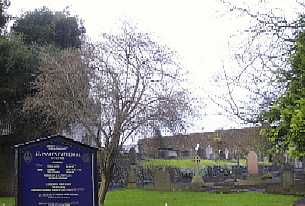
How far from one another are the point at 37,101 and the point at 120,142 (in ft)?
13.9

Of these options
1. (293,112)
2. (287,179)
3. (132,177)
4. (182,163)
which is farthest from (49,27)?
(293,112)

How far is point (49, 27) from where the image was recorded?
33.5 m

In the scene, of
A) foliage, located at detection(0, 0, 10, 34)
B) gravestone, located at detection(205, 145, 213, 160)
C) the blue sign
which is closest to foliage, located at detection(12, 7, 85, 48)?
foliage, located at detection(0, 0, 10, 34)

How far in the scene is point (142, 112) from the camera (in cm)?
2189

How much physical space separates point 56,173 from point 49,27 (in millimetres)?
25184

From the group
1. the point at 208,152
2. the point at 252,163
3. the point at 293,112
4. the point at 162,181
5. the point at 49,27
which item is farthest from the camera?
the point at 208,152

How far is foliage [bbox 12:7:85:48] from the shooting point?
3369 cm

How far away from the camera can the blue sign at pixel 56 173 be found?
9.33 metres

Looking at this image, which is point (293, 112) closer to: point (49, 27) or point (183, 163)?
point (49, 27)

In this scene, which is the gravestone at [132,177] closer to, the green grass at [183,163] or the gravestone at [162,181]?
the green grass at [183,163]

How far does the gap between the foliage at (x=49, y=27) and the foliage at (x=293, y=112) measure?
80.1ft

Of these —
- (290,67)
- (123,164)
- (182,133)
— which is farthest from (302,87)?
(123,164)

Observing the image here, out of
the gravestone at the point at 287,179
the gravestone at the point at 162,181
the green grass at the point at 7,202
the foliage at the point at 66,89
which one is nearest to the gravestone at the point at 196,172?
the gravestone at the point at 162,181

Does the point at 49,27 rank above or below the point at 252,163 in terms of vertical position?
above
